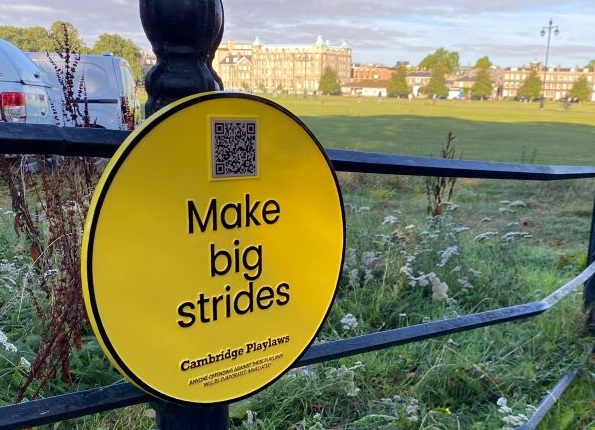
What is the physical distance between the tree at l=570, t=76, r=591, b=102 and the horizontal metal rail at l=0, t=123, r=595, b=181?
269ft

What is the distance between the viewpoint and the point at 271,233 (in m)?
0.87

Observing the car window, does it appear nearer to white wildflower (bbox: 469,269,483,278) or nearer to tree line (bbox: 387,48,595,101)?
white wildflower (bbox: 469,269,483,278)

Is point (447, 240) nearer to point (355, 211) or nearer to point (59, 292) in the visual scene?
point (355, 211)

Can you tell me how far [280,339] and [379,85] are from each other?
89881 millimetres

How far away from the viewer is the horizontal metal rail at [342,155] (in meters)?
0.69

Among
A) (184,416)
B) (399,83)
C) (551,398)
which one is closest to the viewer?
(184,416)

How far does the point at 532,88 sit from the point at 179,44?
264 feet

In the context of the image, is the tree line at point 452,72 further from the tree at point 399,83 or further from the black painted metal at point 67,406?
the black painted metal at point 67,406

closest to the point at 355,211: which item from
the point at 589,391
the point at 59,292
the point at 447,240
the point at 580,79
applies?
the point at 447,240

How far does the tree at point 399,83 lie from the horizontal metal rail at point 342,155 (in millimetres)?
80340

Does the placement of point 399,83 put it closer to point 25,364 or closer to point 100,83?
point 100,83

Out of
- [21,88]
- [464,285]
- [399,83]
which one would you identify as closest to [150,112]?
[464,285]

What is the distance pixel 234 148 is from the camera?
0.80m

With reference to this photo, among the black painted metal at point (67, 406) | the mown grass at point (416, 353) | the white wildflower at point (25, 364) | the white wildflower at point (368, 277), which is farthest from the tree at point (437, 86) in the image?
the black painted metal at point (67, 406)
